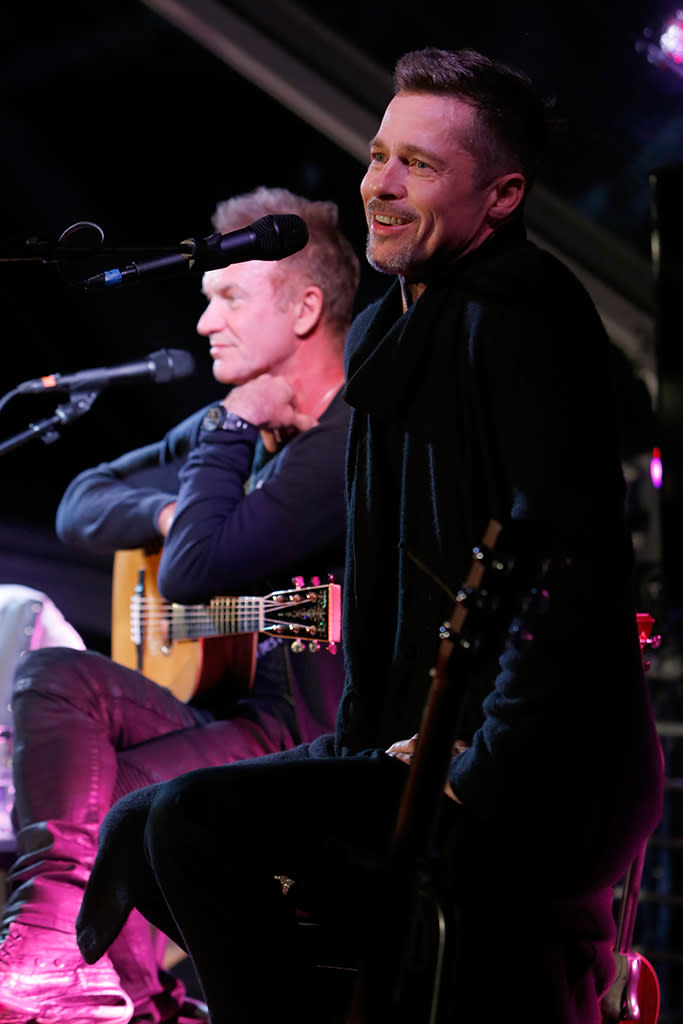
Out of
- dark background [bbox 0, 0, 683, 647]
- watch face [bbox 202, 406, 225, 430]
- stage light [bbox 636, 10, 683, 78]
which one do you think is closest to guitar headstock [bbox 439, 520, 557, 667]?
watch face [bbox 202, 406, 225, 430]

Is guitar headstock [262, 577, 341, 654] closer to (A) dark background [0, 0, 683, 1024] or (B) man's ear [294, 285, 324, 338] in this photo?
(B) man's ear [294, 285, 324, 338]

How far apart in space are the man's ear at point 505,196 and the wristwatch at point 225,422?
42.2 inches

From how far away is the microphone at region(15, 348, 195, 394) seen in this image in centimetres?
273

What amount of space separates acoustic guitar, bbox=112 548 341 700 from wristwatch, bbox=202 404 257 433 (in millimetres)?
422

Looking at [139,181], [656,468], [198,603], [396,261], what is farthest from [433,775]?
[139,181]

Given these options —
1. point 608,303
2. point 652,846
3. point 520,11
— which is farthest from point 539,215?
point 652,846

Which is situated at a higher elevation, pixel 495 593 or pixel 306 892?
pixel 495 593

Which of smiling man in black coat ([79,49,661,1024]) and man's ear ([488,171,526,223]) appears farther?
man's ear ([488,171,526,223])

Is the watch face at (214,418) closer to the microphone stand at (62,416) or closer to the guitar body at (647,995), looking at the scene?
the microphone stand at (62,416)

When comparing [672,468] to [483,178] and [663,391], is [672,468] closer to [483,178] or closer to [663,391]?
[663,391]

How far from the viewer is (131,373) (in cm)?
286

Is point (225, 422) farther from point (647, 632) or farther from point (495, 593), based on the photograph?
point (495, 593)

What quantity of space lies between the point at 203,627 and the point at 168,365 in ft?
2.30

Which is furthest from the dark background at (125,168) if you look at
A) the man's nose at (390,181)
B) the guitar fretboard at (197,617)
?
the man's nose at (390,181)
